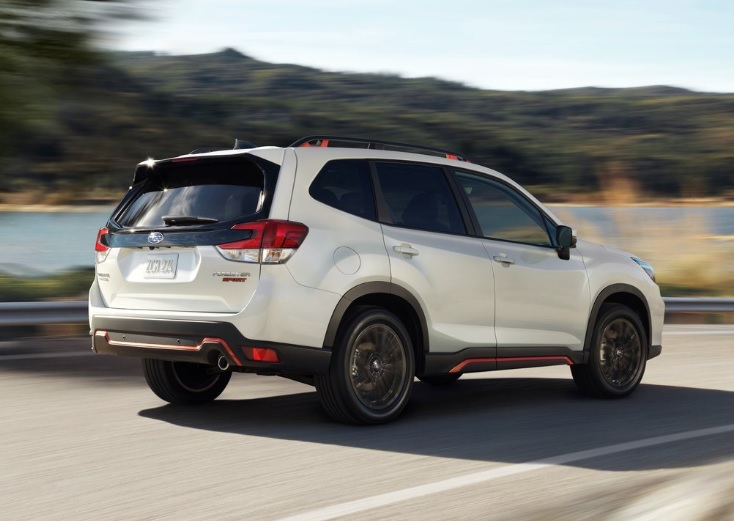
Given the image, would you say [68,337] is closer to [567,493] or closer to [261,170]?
[261,170]

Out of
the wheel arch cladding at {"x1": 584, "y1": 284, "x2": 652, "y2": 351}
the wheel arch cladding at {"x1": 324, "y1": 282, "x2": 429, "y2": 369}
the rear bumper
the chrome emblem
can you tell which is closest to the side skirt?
the wheel arch cladding at {"x1": 324, "y1": 282, "x2": 429, "y2": 369}

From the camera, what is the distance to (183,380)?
24.3 feet

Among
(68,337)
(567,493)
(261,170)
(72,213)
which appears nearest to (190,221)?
(261,170)

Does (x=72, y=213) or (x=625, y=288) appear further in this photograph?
(x=72, y=213)

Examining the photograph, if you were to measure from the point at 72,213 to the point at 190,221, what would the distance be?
15.8m

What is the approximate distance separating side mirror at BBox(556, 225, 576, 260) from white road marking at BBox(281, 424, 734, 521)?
157 centimetres

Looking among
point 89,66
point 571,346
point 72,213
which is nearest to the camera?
point 571,346

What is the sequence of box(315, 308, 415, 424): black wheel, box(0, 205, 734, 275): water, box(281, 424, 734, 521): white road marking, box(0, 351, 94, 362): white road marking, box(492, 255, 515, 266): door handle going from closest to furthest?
box(281, 424, 734, 521): white road marking, box(315, 308, 415, 424): black wheel, box(492, 255, 515, 266): door handle, box(0, 351, 94, 362): white road marking, box(0, 205, 734, 275): water

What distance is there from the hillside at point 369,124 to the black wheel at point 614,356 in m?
5.69

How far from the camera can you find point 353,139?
Answer: 6.84 meters

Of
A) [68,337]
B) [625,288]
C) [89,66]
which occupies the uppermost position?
[89,66]

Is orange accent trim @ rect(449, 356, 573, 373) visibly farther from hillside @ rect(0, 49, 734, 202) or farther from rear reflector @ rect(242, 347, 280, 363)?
hillside @ rect(0, 49, 734, 202)

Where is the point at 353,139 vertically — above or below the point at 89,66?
below

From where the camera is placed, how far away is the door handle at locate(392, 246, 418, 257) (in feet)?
21.9
